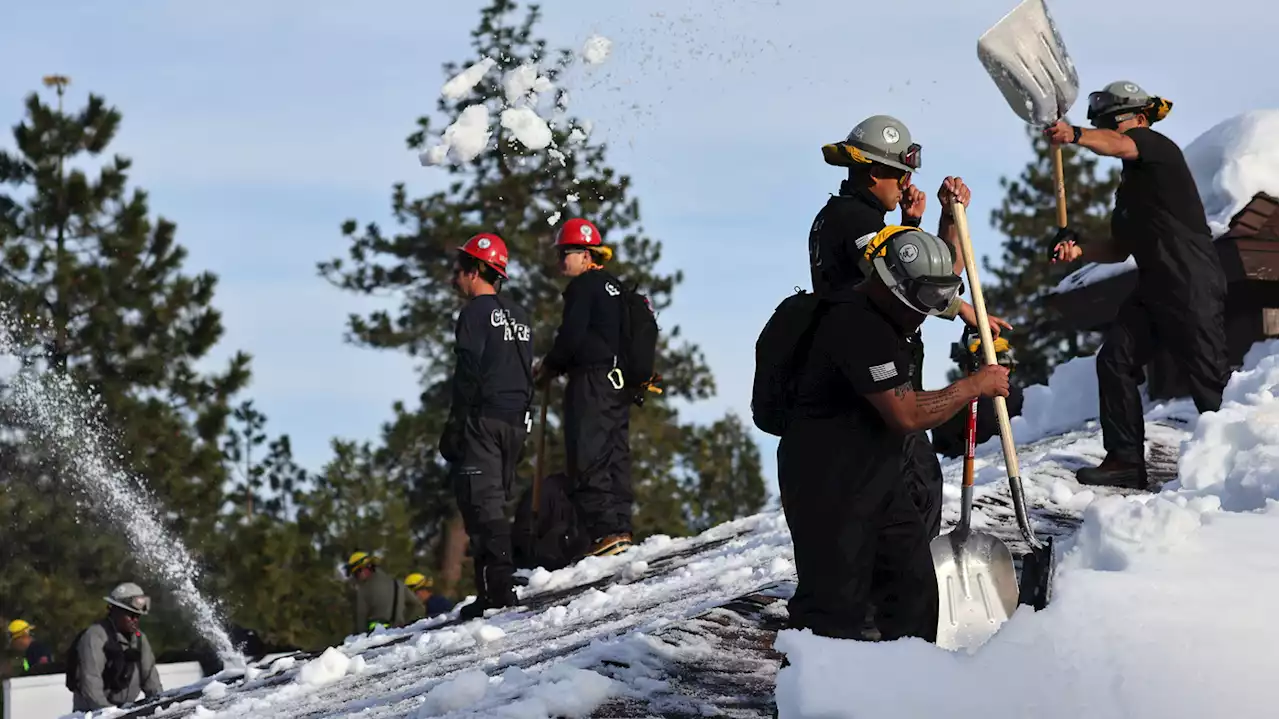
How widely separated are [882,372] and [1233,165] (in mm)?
10639

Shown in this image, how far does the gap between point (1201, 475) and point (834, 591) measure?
3.71 metres

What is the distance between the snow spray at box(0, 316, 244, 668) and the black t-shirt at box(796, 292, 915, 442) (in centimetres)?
2414

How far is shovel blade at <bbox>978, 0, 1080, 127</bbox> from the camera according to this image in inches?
325

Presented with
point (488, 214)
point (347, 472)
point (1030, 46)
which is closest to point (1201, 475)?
point (1030, 46)

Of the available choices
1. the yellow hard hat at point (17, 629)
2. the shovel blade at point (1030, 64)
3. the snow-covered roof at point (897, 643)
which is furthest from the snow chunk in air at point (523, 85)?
the yellow hard hat at point (17, 629)

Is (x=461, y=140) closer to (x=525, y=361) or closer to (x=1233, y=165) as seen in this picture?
(x=525, y=361)

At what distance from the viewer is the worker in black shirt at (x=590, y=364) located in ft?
34.8

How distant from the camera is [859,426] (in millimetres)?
5262

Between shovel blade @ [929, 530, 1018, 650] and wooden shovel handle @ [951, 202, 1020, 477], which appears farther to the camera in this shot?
wooden shovel handle @ [951, 202, 1020, 477]

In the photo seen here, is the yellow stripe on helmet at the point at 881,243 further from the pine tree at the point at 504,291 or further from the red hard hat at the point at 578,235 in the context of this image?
the pine tree at the point at 504,291

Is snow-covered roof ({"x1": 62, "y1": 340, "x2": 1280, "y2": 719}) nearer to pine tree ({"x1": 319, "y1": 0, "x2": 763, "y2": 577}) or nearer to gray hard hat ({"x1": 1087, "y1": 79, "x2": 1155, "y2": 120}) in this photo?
gray hard hat ({"x1": 1087, "y1": 79, "x2": 1155, "y2": 120})

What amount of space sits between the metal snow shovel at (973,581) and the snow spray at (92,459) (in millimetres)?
23653

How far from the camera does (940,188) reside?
6684mm

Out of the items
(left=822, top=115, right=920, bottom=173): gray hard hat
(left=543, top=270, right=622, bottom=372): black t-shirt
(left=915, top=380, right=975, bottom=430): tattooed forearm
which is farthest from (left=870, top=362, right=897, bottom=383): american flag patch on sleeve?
(left=543, top=270, right=622, bottom=372): black t-shirt
